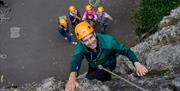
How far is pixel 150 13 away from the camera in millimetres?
16703

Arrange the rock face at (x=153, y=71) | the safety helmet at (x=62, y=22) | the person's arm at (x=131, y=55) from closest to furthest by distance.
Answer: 1. the rock face at (x=153, y=71)
2. the person's arm at (x=131, y=55)
3. the safety helmet at (x=62, y=22)

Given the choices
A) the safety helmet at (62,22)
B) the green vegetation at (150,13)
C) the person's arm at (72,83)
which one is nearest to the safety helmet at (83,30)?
the person's arm at (72,83)

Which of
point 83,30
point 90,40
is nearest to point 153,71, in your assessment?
point 90,40

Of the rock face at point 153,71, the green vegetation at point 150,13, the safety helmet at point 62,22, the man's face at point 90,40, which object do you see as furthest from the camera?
the green vegetation at point 150,13

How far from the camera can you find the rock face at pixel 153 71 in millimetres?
7660

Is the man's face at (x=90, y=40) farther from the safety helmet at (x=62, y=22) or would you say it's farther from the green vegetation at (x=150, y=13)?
the green vegetation at (x=150, y=13)

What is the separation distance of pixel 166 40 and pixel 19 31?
8.54m

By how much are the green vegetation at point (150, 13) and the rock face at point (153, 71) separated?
15.1 feet

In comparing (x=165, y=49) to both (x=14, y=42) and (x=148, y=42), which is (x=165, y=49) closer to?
(x=148, y=42)

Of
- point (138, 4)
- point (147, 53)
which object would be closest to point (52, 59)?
point (138, 4)

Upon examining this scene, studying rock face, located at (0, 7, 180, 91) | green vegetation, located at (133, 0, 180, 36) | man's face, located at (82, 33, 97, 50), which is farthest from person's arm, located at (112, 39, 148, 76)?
green vegetation, located at (133, 0, 180, 36)

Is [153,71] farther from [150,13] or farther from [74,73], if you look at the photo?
[150,13]

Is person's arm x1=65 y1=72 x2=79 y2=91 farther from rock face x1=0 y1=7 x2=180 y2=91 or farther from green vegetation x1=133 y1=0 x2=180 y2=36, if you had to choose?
green vegetation x1=133 y1=0 x2=180 y2=36

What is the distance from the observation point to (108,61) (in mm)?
8648
